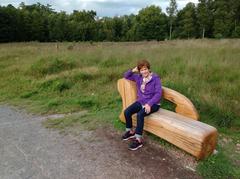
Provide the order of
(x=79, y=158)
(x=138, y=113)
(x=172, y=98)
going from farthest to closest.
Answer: (x=172, y=98) < (x=138, y=113) < (x=79, y=158)

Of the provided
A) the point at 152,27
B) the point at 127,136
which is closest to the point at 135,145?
the point at 127,136

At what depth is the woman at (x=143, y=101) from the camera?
156 inches

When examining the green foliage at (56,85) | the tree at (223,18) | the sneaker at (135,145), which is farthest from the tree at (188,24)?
the sneaker at (135,145)

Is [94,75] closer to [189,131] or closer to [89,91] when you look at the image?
[89,91]

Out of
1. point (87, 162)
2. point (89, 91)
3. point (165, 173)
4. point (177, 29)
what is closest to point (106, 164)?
point (87, 162)

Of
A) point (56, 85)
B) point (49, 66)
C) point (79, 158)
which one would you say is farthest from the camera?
point (49, 66)

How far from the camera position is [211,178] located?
3227 mm

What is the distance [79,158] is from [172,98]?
1768 mm

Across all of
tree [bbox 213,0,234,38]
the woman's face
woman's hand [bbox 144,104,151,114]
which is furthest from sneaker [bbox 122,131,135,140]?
tree [bbox 213,0,234,38]

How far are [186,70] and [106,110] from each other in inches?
112

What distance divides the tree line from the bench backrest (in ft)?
128

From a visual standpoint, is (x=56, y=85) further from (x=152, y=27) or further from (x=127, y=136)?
(x=152, y=27)

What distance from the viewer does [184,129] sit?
3453 millimetres

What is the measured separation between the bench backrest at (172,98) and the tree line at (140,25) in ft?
128
